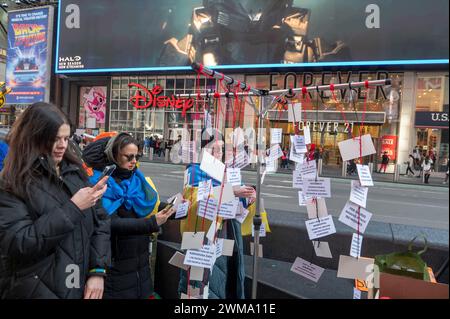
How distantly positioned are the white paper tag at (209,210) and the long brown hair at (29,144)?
0.90m

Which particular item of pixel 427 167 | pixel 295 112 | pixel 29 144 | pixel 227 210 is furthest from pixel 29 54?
pixel 29 144

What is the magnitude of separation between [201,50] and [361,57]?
9.57 m

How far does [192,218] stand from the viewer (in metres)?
2.34

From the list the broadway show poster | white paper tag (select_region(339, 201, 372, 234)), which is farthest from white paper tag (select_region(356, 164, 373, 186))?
the broadway show poster

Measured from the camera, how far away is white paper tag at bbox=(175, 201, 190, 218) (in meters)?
2.19

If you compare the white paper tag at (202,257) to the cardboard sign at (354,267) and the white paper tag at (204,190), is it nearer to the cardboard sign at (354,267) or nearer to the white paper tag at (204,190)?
the white paper tag at (204,190)

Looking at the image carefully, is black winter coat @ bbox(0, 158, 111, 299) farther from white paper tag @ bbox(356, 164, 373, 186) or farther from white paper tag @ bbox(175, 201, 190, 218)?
white paper tag @ bbox(356, 164, 373, 186)

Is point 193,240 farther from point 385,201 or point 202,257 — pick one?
point 385,201

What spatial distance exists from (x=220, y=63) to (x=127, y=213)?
71.9ft

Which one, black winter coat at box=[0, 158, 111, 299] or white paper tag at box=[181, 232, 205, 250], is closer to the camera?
black winter coat at box=[0, 158, 111, 299]

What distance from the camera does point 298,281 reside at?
295 centimetres

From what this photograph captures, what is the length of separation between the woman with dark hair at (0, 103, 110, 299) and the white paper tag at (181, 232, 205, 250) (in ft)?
1.77

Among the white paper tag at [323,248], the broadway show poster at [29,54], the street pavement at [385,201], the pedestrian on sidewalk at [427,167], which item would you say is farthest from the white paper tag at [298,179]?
the broadway show poster at [29,54]
